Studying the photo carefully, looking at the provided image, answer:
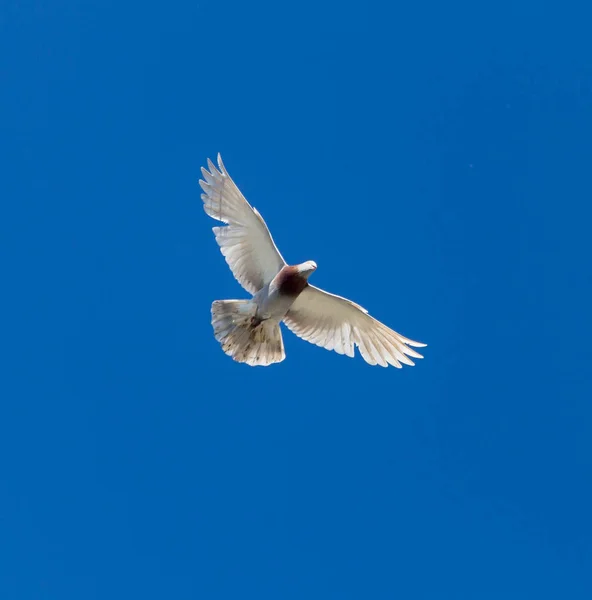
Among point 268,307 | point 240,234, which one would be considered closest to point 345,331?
point 268,307

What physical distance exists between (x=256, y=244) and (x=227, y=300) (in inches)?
31.0

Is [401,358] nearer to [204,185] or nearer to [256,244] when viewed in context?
[256,244]

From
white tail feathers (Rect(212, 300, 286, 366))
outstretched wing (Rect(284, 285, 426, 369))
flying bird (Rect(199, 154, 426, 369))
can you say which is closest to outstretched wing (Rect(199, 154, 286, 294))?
flying bird (Rect(199, 154, 426, 369))

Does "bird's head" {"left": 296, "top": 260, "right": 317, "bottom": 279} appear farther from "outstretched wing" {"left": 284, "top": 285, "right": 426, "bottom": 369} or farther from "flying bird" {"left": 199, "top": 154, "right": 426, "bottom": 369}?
"outstretched wing" {"left": 284, "top": 285, "right": 426, "bottom": 369}

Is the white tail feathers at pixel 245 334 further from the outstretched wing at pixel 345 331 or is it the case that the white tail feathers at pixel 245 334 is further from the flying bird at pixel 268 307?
the outstretched wing at pixel 345 331

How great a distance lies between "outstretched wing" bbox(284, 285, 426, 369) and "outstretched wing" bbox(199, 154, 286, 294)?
60 centimetres

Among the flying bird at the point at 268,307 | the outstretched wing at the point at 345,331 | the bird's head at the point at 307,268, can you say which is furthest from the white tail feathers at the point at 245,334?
the bird's head at the point at 307,268

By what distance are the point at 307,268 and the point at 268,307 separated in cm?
81

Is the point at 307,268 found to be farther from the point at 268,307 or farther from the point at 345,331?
the point at 345,331

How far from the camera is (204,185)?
1199cm

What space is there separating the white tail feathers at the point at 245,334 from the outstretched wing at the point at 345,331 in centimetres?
41

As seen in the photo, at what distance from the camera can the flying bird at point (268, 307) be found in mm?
12000

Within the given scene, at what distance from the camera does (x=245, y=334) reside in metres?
12.5

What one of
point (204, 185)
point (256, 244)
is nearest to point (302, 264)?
point (256, 244)
